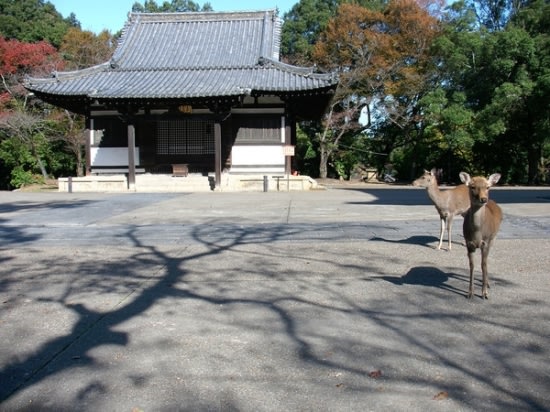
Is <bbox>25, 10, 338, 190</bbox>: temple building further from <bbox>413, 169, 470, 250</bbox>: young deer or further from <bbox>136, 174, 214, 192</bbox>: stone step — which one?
<bbox>413, 169, 470, 250</bbox>: young deer

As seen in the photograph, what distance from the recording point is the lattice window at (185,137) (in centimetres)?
2347

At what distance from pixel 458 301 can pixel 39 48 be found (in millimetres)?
30280

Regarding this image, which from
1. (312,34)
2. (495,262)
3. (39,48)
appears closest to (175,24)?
(39,48)

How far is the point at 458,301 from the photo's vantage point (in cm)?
467

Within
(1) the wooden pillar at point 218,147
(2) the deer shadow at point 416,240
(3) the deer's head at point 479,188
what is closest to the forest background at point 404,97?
(1) the wooden pillar at point 218,147

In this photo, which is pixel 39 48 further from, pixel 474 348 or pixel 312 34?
pixel 474 348

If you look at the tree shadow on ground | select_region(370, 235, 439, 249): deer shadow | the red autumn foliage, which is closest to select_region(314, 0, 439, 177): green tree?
the red autumn foliage

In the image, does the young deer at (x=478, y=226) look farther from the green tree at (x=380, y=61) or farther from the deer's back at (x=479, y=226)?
the green tree at (x=380, y=61)

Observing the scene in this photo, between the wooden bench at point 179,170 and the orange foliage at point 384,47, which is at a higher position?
the orange foliage at point 384,47

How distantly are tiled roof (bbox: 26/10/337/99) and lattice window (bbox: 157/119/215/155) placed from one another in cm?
217

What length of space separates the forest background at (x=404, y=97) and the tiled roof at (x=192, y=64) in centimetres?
617

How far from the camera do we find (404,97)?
30.6 m

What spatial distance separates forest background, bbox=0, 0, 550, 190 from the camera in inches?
992

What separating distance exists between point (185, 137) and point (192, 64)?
3.47 meters
